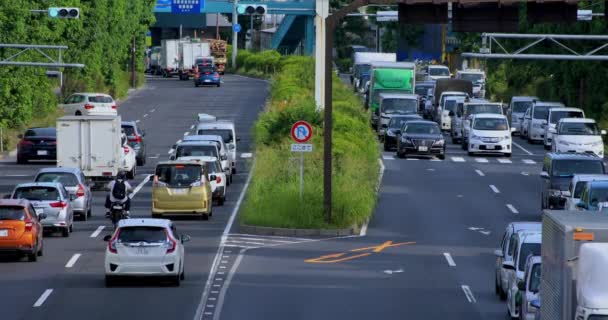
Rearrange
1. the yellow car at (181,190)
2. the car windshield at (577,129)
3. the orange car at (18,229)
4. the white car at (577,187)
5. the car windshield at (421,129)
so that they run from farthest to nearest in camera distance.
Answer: the car windshield at (421,129)
the car windshield at (577,129)
the yellow car at (181,190)
the white car at (577,187)
the orange car at (18,229)

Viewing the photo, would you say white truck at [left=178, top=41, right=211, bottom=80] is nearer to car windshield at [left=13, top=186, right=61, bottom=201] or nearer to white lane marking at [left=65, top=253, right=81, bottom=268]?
car windshield at [left=13, top=186, right=61, bottom=201]

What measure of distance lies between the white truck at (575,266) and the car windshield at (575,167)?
23538 mm

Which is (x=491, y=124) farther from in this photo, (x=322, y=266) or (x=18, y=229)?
(x=18, y=229)

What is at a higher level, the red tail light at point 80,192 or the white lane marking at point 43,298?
the red tail light at point 80,192

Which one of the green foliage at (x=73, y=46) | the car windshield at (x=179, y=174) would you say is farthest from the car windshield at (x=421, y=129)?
the car windshield at (x=179, y=174)

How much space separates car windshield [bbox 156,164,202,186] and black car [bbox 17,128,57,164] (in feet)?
51.9

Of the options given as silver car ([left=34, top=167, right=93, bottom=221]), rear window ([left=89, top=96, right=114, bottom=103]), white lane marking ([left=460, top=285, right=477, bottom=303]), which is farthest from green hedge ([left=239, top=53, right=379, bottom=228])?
rear window ([left=89, top=96, right=114, bottom=103])

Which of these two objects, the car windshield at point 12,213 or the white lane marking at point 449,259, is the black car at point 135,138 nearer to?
the white lane marking at point 449,259

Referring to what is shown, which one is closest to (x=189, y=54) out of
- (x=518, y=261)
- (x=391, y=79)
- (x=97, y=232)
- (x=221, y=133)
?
(x=391, y=79)

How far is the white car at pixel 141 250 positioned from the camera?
92.9ft

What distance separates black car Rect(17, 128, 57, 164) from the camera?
2203 inches

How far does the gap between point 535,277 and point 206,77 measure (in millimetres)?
85659

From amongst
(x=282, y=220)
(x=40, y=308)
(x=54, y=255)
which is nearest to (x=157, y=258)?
(x=40, y=308)

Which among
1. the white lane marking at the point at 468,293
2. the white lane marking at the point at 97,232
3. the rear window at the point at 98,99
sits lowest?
the white lane marking at the point at 97,232
